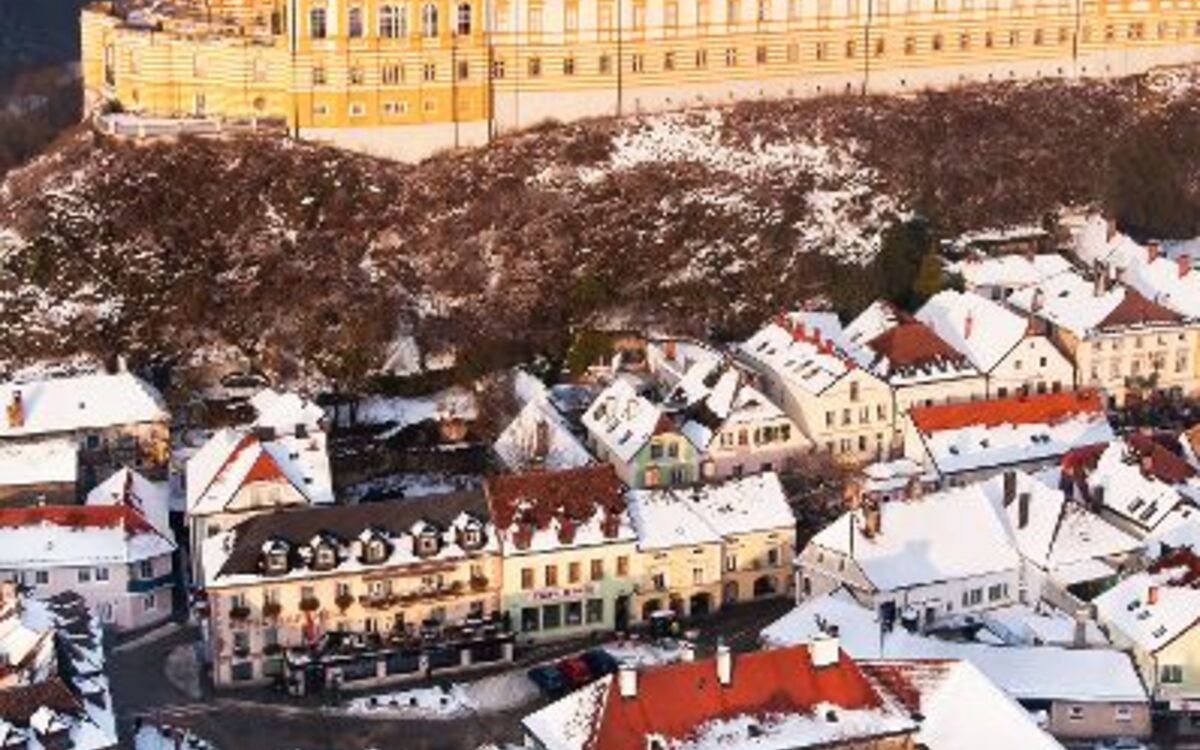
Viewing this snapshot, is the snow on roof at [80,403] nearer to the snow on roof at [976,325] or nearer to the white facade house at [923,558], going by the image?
the white facade house at [923,558]

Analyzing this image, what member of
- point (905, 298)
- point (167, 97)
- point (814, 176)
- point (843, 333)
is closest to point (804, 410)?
point (843, 333)

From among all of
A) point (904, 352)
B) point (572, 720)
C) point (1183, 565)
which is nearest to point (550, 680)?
point (572, 720)

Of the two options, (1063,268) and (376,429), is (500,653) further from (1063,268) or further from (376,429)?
(1063,268)

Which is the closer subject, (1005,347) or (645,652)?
(645,652)

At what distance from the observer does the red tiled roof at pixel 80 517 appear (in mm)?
71375

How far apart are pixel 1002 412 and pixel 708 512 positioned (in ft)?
43.4

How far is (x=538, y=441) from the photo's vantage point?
260ft

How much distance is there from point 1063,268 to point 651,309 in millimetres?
17405

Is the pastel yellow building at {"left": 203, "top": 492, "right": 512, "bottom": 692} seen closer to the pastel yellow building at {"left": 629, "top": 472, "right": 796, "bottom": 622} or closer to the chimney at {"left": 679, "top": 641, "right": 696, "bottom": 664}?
the pastel yellow building at {"left": 629, "top": 472, "right": 796, "bottom": 622}

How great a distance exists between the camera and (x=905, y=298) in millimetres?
93188

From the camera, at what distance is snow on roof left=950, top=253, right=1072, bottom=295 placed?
9275cm

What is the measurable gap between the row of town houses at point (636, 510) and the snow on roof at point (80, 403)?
9 centimetres

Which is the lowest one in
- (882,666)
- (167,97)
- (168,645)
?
(168,645)

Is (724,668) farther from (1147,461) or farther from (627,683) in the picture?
(1147,461)
